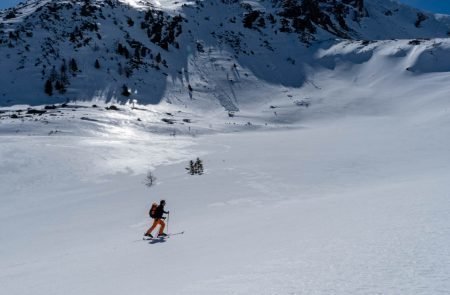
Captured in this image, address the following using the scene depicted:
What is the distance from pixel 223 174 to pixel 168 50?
2350 inches

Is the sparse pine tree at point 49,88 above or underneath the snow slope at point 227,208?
above

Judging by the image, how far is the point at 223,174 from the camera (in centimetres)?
2278

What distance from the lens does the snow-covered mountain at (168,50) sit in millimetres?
60938

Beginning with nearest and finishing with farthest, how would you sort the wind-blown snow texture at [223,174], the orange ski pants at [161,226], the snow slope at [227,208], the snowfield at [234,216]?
the snowfield at [234,216] → the snow slope at [227,208] → the wind-blown snow texture at [223,174] → the orange ski pants at [161,226]

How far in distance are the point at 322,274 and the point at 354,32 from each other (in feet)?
387

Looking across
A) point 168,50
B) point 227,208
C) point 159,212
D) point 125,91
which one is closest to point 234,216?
point 227,208

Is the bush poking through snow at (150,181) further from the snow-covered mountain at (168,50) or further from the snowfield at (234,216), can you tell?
the snow-covered mountain at (168,50)

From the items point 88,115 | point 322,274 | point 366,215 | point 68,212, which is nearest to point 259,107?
point 88,115

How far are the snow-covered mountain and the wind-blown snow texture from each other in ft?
1.50

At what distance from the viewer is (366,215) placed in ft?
34.6

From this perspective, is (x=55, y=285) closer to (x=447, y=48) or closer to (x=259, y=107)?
(x=259, y=107)

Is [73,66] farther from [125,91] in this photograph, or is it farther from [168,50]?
[168,50]

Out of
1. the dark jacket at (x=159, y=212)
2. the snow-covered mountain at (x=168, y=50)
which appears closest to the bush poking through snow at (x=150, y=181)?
the dark jacket at (x=159, y=212)

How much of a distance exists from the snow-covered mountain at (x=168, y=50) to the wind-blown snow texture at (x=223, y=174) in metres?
0.46
